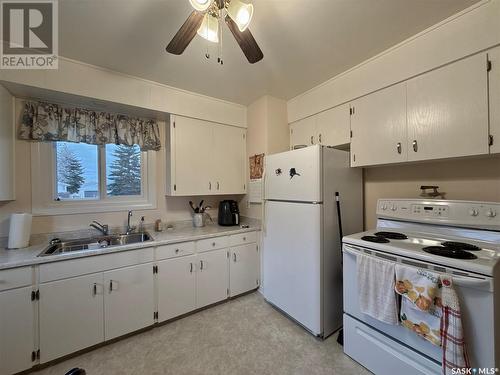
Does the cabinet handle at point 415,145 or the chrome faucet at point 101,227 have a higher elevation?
the cabinet handle at point 415,145

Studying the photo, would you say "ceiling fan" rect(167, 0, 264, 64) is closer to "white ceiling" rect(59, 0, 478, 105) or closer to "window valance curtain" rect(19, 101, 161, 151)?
"white ceiling" rect(59, 0, 478, 105)

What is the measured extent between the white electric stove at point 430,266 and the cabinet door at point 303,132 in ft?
3.55

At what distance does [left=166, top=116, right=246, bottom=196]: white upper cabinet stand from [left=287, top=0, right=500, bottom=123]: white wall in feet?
4.07

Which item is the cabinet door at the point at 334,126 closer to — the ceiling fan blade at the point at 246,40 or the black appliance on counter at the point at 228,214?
the ceiling fan blade at the point at 246,40

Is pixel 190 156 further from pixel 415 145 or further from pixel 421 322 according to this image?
pixel 421 322

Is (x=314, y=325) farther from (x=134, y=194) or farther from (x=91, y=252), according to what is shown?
(x=134, y=194)

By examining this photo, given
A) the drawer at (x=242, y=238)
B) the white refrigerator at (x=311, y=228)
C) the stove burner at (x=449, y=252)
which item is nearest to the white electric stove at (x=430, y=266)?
the stove burner at (x=449, y=252)

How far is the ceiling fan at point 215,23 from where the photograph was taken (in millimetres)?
1104

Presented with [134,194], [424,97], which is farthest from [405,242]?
[134,194]

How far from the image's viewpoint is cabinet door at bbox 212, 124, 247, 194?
109 inches

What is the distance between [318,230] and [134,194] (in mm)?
2162

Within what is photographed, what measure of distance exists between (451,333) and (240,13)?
6.44 ft

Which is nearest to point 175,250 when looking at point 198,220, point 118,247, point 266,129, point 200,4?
point 118,247

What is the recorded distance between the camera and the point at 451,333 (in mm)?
1048
